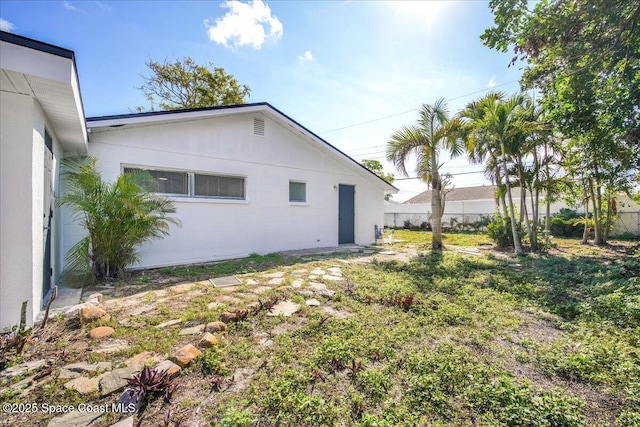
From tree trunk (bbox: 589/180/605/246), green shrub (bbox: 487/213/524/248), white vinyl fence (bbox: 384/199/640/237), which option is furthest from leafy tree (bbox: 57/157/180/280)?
white vinyl fence (bbox: 384/199/640/237)

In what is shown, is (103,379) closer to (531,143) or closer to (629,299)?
(629,299)

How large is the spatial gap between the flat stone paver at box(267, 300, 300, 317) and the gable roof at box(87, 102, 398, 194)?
5.05m

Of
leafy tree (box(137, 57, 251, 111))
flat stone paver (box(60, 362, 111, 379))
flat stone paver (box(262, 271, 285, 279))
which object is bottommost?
flat stone paver (box(60, 362, 111, 379))

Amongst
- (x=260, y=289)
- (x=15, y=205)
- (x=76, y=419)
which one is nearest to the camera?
(x=76, y=419)

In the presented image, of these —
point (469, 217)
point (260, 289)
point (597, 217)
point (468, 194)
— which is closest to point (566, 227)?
point (597, 217)

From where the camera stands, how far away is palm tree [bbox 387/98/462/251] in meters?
8.93

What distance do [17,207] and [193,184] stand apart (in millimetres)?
4187

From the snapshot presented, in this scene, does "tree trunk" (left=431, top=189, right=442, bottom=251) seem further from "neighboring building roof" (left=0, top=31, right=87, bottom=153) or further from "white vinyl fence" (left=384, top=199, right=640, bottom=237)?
"white vinyl fence" (left=384, top=199, right=640, bottom=237)

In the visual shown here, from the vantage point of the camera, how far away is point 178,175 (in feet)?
22.3

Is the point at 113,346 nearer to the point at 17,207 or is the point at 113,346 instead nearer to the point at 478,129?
the point at 17,207

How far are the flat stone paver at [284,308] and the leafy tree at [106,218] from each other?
9.94 ft

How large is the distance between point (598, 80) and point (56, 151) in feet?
36.7

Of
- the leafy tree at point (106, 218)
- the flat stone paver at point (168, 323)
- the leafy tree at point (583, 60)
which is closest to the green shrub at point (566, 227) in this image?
the leafy tree at point (583, 60)

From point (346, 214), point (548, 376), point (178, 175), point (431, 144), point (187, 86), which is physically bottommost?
point (548, 376)
